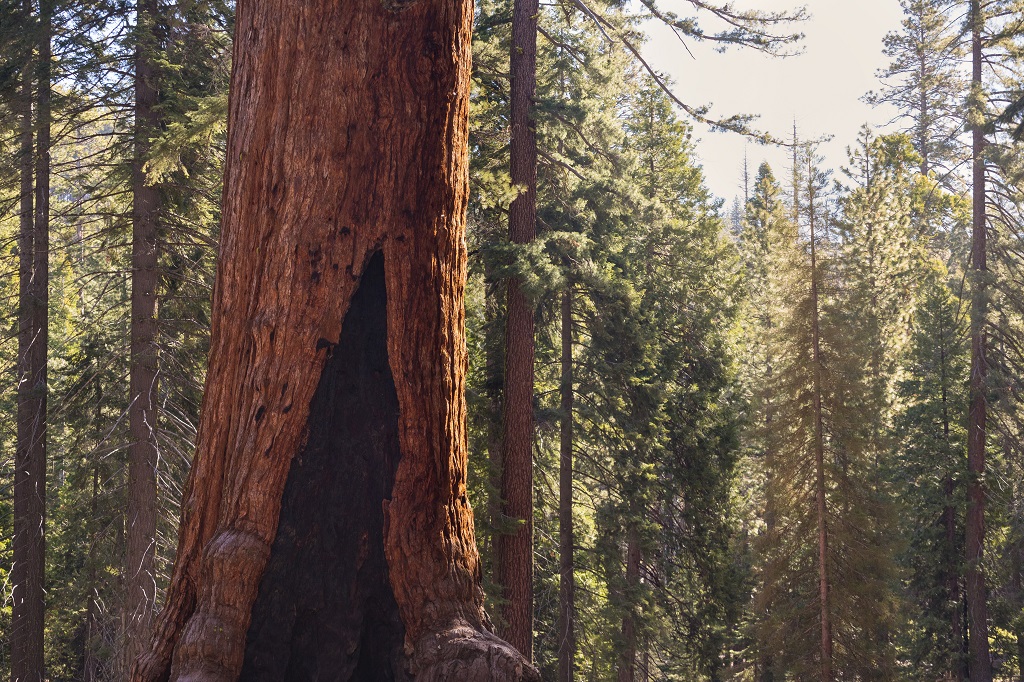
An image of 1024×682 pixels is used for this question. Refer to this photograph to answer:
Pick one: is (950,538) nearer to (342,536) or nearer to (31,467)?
(31,467)

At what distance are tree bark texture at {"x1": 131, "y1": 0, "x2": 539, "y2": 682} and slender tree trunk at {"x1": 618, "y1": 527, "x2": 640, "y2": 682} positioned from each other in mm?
12290

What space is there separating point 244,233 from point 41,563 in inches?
462

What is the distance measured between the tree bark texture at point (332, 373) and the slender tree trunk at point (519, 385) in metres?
7.53

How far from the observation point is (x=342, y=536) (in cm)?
316

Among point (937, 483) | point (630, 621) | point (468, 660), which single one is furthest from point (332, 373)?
point (937, 483)

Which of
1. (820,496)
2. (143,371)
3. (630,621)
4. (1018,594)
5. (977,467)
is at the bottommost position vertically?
(1018,594)

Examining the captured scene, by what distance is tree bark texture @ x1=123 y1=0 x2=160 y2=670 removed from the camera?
29.7 ft

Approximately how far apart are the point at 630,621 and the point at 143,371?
11.7 metres

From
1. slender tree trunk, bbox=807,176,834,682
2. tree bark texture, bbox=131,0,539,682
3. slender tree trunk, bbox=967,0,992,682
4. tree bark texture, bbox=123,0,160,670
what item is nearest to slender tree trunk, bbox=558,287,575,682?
slender tree trunk, bbox=807,176,834,682

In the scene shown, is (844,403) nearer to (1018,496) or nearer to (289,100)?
(1018,496)

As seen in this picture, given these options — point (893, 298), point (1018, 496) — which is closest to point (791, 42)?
point (1018, 496)

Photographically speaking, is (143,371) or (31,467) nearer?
(143,371)

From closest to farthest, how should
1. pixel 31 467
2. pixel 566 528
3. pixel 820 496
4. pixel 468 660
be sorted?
pixel 468 660, pixel 31 467, pixel 566 528, pixel 820 496

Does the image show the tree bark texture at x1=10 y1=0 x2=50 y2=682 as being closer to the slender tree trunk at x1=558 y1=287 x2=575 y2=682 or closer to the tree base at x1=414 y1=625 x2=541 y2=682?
the slender tree trunk at x1=558 y1=287 x2=575 y2=682
